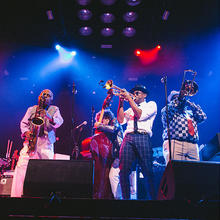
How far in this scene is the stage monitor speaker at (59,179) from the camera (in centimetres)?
298

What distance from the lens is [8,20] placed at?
716 cm

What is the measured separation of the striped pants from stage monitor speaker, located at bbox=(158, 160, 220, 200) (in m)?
1.56

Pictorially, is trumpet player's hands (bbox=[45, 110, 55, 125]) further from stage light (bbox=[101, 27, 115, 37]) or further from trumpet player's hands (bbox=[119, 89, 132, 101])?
stage light (bbox=[101, 27, 115, 37])

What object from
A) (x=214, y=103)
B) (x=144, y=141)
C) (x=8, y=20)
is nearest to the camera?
(x=144, y=141)

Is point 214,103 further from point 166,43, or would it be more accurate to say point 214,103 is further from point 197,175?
point 197,175

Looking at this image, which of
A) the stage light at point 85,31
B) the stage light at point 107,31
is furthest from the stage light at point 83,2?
the stage light at point 107,31

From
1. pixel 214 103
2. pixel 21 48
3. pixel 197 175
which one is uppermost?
pixel 21 48

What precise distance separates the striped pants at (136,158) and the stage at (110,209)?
1765 millimetres

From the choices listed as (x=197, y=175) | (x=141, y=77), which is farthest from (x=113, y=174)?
(x=141, y=77)

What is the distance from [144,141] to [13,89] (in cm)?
584

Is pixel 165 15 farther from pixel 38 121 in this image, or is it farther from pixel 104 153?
pixel 38 121

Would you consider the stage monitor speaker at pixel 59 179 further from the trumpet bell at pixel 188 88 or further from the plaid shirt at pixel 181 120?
the trumpet bell at pixel 188 88

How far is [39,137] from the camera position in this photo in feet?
16.6

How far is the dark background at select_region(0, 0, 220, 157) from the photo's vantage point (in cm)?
701
